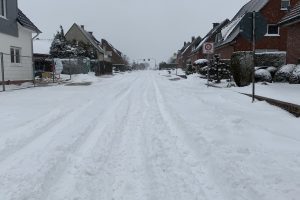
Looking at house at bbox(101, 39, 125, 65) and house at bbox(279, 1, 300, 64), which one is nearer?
house at bbox(279, 1, 300, 64)

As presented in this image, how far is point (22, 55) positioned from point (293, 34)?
51.6 ft

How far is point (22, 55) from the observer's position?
2494 centimetres

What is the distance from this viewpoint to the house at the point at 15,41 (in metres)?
22.2

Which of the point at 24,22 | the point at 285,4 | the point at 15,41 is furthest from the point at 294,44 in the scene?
the point at 285,4

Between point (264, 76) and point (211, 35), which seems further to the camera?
point (211, 35)

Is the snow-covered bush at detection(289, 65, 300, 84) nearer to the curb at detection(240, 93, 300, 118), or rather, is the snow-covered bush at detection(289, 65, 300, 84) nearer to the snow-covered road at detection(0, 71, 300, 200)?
the curb at detection(240, 93, 300, 118)

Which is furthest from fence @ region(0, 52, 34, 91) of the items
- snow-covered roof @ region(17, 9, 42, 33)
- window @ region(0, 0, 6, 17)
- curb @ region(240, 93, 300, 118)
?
curb @ region(240, 93, 300, 118)

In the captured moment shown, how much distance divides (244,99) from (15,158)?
31.3 feet

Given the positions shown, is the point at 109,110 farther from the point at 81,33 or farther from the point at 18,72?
the point at 81,33

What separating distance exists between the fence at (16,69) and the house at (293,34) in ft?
46.1

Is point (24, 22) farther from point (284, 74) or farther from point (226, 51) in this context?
point (226, 51)

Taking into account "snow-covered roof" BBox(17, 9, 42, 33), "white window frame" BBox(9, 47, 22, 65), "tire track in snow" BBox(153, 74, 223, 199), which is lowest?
"tire track in snow" BBox(153, 74, 223, 199)

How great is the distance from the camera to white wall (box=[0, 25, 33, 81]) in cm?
2217

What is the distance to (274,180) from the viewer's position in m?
4.83
